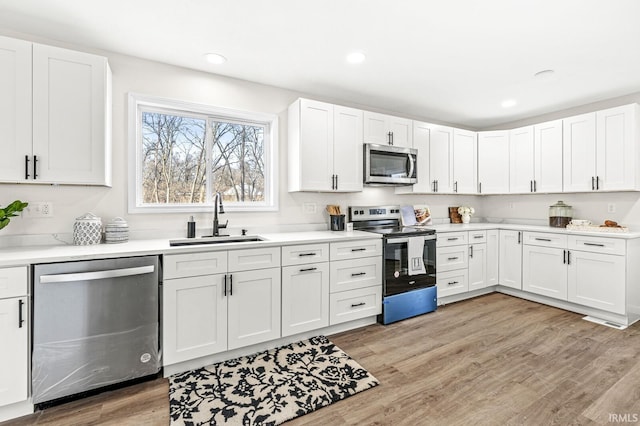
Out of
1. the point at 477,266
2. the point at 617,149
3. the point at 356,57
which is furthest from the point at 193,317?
the point at 617,149

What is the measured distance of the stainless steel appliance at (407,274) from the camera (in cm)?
315

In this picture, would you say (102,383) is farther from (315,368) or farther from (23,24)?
(23,24)

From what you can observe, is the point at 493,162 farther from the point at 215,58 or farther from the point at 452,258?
the point at 215,58

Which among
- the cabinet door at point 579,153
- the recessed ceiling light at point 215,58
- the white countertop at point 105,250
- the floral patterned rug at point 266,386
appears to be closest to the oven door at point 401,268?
the white countertop at point 105,250

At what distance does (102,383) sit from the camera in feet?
6.48

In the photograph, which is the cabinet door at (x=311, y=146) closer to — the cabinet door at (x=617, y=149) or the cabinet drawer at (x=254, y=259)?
the cabinet drawer at (x=254, y=259)

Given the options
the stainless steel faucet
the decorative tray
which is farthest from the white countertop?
the decorative tray

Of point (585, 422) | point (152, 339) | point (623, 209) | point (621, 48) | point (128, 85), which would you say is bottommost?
point (585, 422)

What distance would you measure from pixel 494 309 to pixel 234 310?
9.77ft

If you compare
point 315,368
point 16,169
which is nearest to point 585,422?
point 315,368

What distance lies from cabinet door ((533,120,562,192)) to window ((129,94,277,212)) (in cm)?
342

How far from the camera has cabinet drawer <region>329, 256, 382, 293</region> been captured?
2.89m

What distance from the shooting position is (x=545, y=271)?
12.1 feet

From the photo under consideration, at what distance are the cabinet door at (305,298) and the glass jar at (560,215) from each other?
128 inches
